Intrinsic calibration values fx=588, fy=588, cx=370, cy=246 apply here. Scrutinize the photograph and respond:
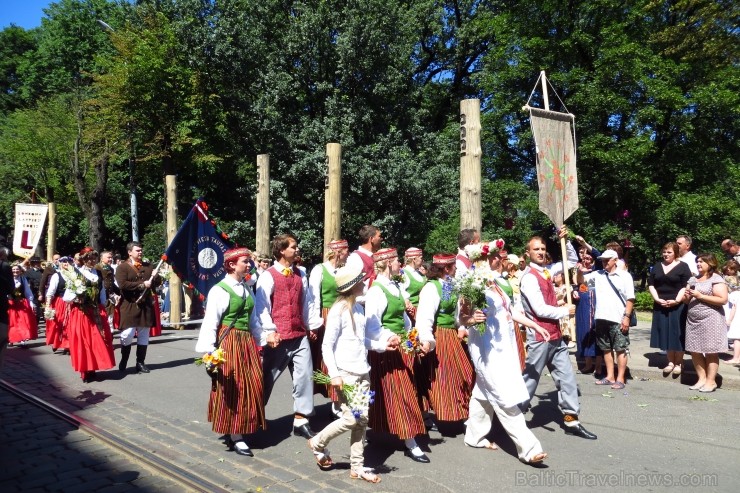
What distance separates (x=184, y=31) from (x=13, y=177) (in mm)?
19187

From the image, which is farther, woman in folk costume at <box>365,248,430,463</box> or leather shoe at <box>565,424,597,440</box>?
leather shoe at <box>565,424,597,440</box>

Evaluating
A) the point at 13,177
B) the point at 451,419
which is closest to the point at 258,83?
the point at 451,419

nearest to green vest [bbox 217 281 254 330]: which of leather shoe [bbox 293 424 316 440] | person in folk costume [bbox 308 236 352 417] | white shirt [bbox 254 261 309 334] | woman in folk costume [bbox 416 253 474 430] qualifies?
white shirt [bbox 254 261 309 334]

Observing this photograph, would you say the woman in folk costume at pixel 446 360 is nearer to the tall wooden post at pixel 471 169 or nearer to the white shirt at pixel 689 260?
the tall wooden post at pixel 471 169

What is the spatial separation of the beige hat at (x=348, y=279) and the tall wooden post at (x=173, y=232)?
11343mm

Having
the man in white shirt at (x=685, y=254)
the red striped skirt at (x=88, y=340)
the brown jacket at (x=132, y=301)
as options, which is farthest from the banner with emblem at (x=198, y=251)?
the man in white shirt at (x=685, y=254)

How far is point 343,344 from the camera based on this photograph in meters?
4.84

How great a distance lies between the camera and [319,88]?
786 inches

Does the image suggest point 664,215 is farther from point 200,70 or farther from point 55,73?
point 55,73

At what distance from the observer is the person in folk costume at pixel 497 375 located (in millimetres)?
5023

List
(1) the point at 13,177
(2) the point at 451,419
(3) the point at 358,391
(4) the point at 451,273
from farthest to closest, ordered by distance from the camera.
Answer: (1) the point at 13,177, (4) the point at 451,273, (2) the point at 451,419, (3) the point at 358,391

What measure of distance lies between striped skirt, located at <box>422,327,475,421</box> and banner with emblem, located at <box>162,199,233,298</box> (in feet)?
15.5

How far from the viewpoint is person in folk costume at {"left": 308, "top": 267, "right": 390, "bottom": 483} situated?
4703 millimetres

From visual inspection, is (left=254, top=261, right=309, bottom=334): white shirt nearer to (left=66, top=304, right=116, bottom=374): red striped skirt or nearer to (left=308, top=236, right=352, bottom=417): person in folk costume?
(left=308, top=236, right=352, bottom=417): person in folk costume
